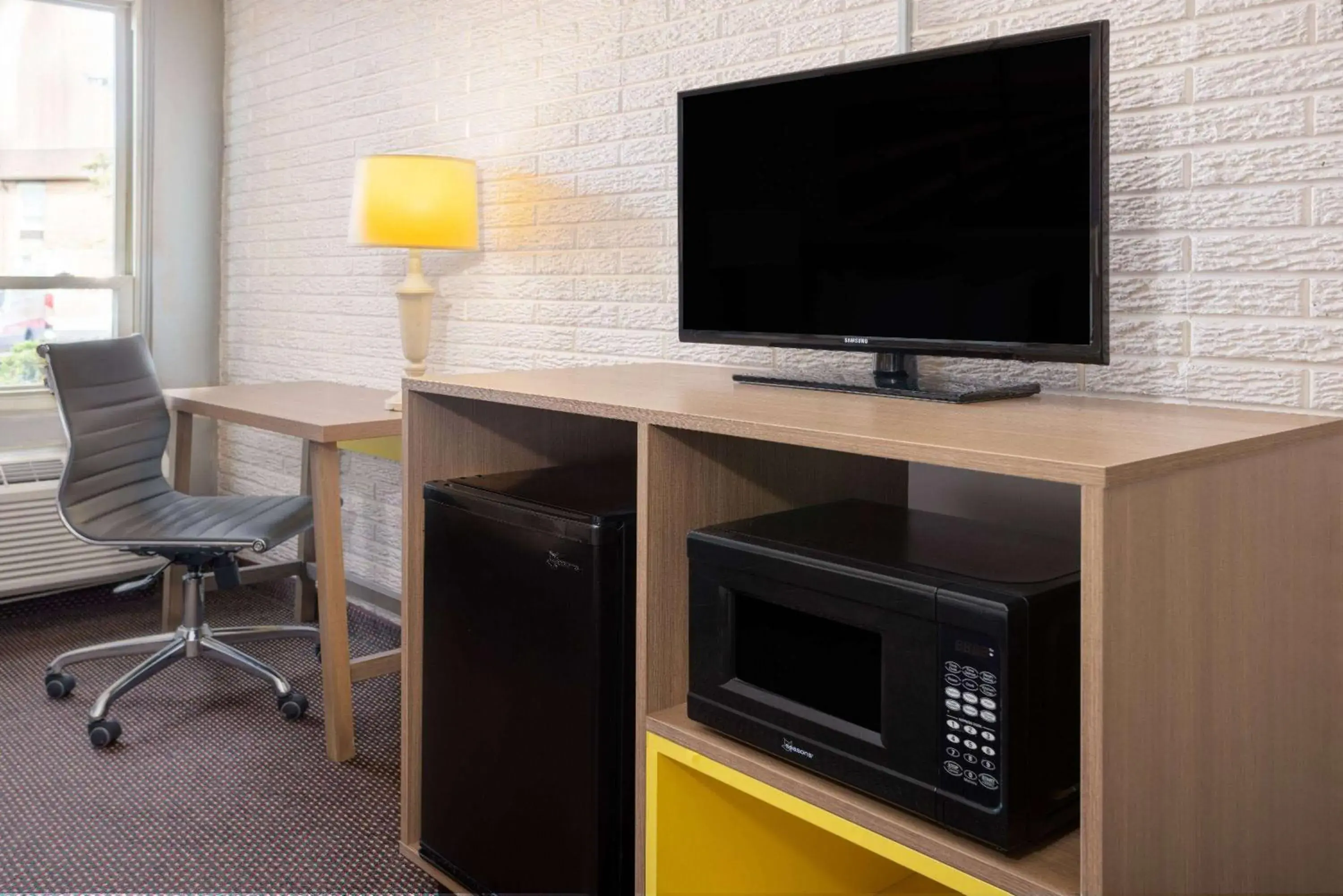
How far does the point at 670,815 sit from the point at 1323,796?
846 mm

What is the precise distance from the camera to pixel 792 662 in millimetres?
1438

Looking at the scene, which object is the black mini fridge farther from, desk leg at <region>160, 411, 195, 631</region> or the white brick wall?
desk leg at <region>160, 411, 195, 631</region>

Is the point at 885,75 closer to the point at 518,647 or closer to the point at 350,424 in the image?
the point at 518,647

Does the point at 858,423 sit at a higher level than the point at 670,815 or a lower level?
higher

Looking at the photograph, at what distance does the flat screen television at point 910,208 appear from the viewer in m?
1.48

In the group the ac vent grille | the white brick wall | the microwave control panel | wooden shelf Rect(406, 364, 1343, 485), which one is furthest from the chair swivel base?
the microwave control panel

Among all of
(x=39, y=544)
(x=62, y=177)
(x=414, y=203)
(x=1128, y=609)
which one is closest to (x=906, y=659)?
(x=1128, y=609)

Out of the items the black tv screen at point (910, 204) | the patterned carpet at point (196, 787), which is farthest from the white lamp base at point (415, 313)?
the black tv screen at point (910, 204)

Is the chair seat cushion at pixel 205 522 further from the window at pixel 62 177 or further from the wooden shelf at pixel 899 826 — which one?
the wooden shelf at pixel 899 826

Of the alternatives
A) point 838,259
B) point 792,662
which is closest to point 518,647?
point 792,662

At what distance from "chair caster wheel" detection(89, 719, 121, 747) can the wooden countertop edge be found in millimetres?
1534

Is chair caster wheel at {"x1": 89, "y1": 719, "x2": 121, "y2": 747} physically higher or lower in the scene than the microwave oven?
lower

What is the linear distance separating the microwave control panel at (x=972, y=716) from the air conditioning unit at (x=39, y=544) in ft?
9.63

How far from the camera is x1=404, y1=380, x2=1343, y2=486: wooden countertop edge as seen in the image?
1085 mm
